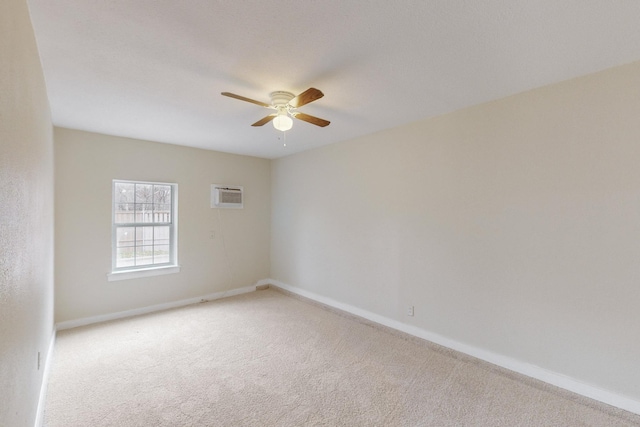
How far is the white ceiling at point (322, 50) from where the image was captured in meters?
1.56

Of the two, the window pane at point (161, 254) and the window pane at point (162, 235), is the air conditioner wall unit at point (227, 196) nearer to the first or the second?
the window pane at point (162, 235)

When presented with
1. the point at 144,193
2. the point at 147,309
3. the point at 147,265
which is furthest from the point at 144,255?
the point at 144,193

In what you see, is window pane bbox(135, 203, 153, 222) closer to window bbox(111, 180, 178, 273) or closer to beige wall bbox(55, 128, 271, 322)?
window bbox(111, 180, 178, 273)

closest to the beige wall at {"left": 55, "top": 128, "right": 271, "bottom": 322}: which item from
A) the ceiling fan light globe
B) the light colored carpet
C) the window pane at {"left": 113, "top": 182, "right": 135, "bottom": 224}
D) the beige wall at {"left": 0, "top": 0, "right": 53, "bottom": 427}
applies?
the window pane at {"left": 113, "top": 182, "right": 135, "bottom": 224}

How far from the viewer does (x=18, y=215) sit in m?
1.34

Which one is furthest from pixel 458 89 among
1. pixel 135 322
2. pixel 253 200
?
pixel 135 322

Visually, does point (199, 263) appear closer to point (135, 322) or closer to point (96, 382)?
point (135, 322)

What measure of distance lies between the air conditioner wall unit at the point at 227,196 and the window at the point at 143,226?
57cm

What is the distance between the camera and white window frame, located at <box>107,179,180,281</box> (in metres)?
3.95

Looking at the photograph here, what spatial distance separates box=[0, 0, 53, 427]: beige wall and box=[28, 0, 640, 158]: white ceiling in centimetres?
38

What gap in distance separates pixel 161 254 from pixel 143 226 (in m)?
0.50

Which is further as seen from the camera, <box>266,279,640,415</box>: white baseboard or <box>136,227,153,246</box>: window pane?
<box>136,227,153,246</box>: window pane

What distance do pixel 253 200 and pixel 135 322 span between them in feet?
8.23

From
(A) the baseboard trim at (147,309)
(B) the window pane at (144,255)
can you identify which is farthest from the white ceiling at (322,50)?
(A) the baseboard trim at (147,309)
